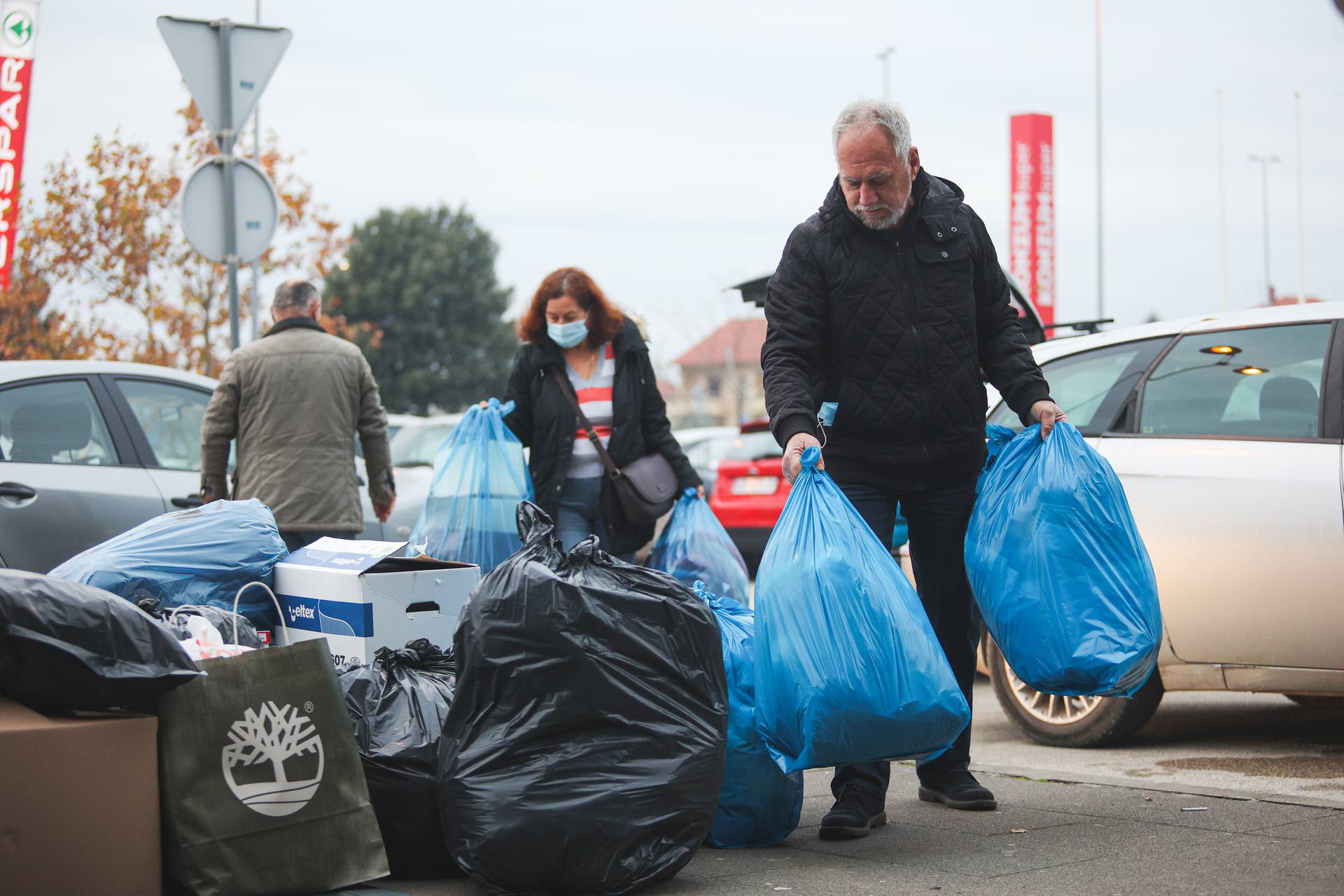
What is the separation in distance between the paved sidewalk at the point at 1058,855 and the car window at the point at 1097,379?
154 cm

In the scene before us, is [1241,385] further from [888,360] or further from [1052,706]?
[888,360]

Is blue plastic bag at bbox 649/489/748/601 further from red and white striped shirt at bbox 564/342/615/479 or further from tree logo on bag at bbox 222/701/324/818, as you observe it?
tree logo on bag at bbox 222/701/324/818

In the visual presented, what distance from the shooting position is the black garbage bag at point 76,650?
9.82ft

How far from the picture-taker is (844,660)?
10.8 feet

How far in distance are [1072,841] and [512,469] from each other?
238 centimetres

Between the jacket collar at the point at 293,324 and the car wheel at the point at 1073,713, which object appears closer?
the car wheel at the point at 1073,713

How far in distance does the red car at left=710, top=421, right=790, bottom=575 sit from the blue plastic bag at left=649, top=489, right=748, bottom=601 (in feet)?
20.4

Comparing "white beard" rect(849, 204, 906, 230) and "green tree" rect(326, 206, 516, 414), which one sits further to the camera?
"green tree" rect(326, 206, 516, 414)

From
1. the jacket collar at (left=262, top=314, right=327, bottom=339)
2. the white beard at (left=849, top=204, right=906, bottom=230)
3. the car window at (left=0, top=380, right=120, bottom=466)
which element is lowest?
the car window at (left=0, top=380, right=120, bottom=466)

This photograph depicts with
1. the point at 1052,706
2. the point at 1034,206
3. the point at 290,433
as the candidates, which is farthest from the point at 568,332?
the point at 1034,206

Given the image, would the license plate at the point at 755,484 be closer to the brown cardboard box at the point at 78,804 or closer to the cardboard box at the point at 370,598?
the cardboard box at the point at 370,598

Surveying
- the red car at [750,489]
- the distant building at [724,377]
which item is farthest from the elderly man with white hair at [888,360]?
the distant building at [724,377]

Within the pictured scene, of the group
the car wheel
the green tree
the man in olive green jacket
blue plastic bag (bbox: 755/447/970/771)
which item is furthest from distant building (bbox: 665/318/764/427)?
blue plastic bag (bbox: 755/447/970/771)

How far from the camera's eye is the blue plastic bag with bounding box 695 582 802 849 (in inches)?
146
